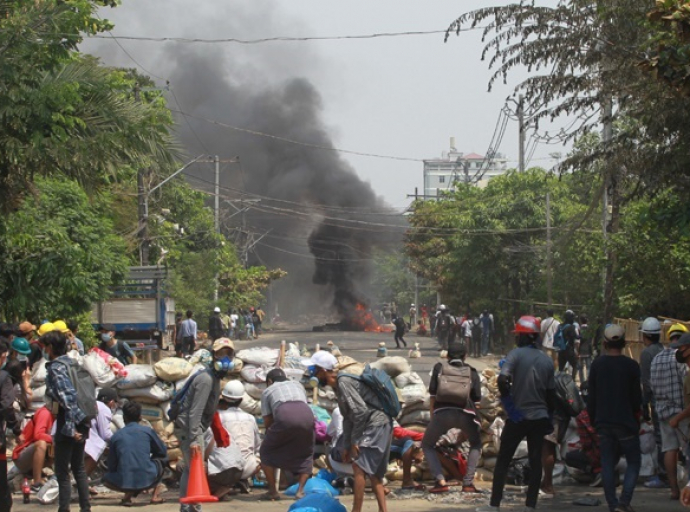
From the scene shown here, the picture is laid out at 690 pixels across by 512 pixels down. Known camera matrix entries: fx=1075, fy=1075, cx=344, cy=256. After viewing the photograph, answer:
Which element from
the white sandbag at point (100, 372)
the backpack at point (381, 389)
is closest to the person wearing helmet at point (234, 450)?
the white sandbag at point (100, 372)

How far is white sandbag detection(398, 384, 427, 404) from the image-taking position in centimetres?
1152

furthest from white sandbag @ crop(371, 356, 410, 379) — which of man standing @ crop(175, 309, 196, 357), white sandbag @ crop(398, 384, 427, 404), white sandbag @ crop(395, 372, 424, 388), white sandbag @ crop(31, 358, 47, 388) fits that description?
man standing @ crop(175, 309, 196, 357)

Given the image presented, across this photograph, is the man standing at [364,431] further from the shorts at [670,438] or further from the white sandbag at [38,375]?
the white sandbag at [38,375]

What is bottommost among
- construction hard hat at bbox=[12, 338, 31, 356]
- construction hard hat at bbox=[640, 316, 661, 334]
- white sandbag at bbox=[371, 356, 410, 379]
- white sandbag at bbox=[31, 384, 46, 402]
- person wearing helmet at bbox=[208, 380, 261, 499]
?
person wearing helmet at bbox=[208, 380, 261, 499]

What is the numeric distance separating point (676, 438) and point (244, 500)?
4.04 m

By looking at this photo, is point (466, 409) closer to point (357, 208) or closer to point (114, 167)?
point (114, 167)

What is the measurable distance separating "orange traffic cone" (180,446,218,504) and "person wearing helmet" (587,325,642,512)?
3120mm

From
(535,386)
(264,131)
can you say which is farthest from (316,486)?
(264,131)

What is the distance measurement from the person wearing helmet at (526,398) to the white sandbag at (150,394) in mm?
4089

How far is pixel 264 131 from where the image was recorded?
6469cm

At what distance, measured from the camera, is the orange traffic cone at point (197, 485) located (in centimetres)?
810

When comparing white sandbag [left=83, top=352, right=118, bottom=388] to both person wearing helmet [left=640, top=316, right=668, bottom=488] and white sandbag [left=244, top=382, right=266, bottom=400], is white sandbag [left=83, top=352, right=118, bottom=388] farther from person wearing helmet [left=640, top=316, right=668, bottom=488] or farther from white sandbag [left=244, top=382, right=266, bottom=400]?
person wearing helmet [left=640, top=316, right=668, bottom=488]

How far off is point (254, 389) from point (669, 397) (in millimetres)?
4766

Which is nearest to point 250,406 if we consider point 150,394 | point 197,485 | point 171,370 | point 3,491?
point 171,370
